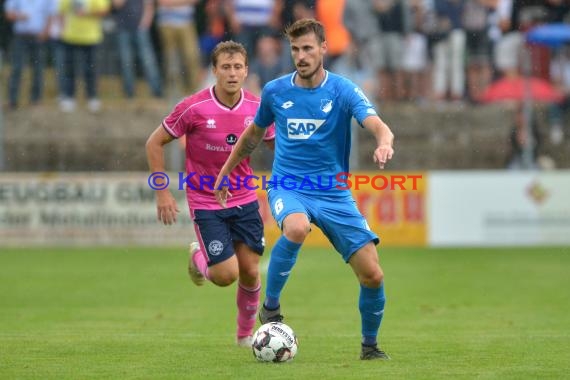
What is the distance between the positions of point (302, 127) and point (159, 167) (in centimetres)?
168

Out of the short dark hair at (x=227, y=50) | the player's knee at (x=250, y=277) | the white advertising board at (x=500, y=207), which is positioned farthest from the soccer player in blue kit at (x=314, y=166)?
the white advertising board at (x=500, y=207)

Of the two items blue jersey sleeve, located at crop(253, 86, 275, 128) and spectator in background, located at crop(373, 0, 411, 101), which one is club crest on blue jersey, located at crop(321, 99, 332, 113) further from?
spectator in background, located at crop(373, 0, 411, 101)

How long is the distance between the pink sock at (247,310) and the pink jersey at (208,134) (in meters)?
0.73

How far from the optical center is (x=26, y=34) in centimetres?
2025

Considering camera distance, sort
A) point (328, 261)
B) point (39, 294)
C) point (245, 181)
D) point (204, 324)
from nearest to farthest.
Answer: point (245, 181) → point (204, 324) → point (39, 294) → point (328, 261)

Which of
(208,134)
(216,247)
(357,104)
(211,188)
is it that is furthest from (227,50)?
(216,247)

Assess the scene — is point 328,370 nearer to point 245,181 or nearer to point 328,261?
point 245,181

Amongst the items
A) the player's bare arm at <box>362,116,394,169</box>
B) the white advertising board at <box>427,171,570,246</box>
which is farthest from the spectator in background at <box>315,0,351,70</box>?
the player's bare arm at <box>362,116,394,169</box>

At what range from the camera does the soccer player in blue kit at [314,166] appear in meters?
8.46

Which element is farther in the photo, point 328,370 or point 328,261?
point 328,261

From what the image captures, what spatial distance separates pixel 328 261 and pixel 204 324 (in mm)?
7401

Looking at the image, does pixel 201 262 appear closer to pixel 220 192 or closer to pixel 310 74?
pixel 220 192

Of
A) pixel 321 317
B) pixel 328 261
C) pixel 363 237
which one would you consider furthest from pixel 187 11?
pixel 363 237

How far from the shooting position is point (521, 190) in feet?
66.5
